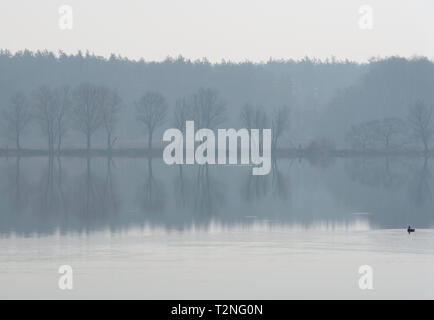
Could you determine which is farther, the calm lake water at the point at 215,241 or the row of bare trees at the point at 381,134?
the row of bare trees at the point at 381,134

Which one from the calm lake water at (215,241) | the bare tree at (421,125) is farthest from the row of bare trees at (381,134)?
the calm lake water at (215,241)

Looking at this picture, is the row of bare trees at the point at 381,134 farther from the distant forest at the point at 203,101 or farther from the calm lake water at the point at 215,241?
the calm lake water at the point at 215,241

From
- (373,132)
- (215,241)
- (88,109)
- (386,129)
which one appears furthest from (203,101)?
(215,241)

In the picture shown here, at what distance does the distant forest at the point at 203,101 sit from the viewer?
98.7 meters

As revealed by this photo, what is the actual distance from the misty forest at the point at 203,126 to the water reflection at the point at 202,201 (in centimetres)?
7

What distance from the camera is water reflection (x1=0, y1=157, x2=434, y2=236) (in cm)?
2797

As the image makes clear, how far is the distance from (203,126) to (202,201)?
7158cm

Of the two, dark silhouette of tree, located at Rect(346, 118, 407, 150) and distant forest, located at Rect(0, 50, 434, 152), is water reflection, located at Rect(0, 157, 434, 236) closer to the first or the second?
dark silhouette of tree, located at Rect(346, 118, 407, 150)

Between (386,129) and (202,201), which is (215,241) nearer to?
(202,201)

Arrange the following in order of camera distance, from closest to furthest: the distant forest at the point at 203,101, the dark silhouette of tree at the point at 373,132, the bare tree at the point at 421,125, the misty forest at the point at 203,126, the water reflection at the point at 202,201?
1. the water reflection at the point at 202,201
2. the misty forest at the point at 203,126
3. the dark silhouette of tree at the point at 373,132
4. the bare tree at the point at 421,125
5. the distant forest at the point at 203,101

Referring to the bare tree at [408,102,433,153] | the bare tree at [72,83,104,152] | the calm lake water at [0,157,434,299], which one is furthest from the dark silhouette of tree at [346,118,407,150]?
the calm lake water at [0,157,434,299]

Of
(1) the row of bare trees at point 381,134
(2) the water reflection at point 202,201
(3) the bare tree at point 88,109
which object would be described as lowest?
(2) the water reflection at point 202,201

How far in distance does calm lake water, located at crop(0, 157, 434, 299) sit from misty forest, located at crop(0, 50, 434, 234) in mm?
197
